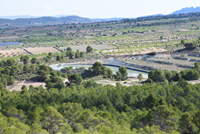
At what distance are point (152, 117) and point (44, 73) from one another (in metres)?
28.5

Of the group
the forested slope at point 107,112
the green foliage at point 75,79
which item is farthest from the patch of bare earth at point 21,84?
the forested slope at point 107,112

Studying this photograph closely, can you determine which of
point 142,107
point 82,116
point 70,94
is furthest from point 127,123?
point 70,94

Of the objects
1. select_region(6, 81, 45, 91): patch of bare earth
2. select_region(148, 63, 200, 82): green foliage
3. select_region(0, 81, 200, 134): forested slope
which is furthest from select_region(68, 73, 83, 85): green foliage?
select_region(148, 63, 200, 82): green foliage

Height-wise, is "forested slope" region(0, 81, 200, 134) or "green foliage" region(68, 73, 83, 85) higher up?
"forested slope" region(0, 81, 200, 134)

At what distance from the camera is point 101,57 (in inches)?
2547

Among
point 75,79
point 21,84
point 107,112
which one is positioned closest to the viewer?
point 107,112

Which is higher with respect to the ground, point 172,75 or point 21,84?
point 172,75

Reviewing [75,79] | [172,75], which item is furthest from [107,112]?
[172,75]

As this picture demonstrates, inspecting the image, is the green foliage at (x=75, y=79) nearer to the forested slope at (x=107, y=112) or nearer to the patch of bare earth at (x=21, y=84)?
the forested slope at (x=107, y=112)

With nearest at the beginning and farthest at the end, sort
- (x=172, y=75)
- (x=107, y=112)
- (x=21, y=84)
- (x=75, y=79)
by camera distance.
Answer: (x=107, y=112), (x=75, y=79), (x=172, y=75), (x=21, y=84)

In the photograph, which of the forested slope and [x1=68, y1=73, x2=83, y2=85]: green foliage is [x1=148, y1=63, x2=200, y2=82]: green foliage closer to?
the forested slope

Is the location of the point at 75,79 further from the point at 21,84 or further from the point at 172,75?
the point at 172,75

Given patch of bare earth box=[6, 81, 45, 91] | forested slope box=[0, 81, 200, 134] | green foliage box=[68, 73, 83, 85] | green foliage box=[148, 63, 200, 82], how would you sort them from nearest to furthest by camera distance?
forested slope box=[0, 81, 200, 134], green foliage box=[68, 73, 83, 85], green foliage box=[148, 63, 200, 82], patch of bare earth box=[6, 81, 45, 91]

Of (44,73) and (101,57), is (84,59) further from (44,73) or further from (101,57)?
(44,73)
